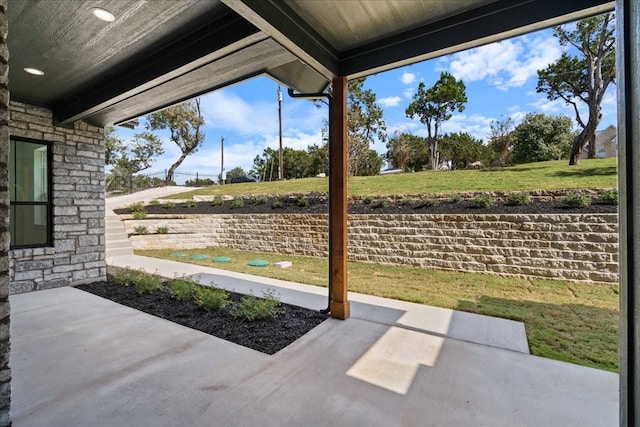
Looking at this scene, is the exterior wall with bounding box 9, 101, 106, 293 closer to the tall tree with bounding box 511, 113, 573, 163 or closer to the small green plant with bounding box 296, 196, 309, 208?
the small green plant with bounding box 296, 196, 309, 208

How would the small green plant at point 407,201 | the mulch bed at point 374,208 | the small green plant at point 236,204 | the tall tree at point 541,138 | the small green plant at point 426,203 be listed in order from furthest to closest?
the tall tree at point 541,138, the small green plant at point 236,204, the small green plant at point 407,201, the small green plant at point 426,203, the mulch bed at point 374,208

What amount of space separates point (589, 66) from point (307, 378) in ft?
39.6

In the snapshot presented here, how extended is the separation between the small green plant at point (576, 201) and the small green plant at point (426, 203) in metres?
2.37

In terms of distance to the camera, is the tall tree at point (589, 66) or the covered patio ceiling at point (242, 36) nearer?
the covered patio ceiling at point (242, 36)

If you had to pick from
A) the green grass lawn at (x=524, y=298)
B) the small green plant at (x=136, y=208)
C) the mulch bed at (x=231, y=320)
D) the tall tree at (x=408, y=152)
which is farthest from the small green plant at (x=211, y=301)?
the tall tree at (x=408, y=152)

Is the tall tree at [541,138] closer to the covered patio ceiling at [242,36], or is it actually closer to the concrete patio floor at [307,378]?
the concrete patio floor at [307,378]

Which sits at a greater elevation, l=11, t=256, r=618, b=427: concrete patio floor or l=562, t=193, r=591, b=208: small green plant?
l=562, t=193, r=591, b=208: small green plant

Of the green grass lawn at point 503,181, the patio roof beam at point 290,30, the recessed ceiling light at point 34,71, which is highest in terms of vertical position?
the recessed ceiling light at point 34,71

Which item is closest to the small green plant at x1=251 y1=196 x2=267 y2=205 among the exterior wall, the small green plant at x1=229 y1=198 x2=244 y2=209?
the small green plant at x1=229 y1=198 x2=244 y2=209

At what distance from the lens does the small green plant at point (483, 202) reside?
20.4ft

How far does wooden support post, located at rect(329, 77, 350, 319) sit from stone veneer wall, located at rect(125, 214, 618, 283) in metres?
3.43

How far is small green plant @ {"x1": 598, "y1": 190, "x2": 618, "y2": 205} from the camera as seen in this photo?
5247mm

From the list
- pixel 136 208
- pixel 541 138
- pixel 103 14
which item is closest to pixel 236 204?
pixel 136 208

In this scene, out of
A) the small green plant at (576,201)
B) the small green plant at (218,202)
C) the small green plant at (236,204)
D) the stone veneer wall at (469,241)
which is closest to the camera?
the stone veneer wall at (469,241)
